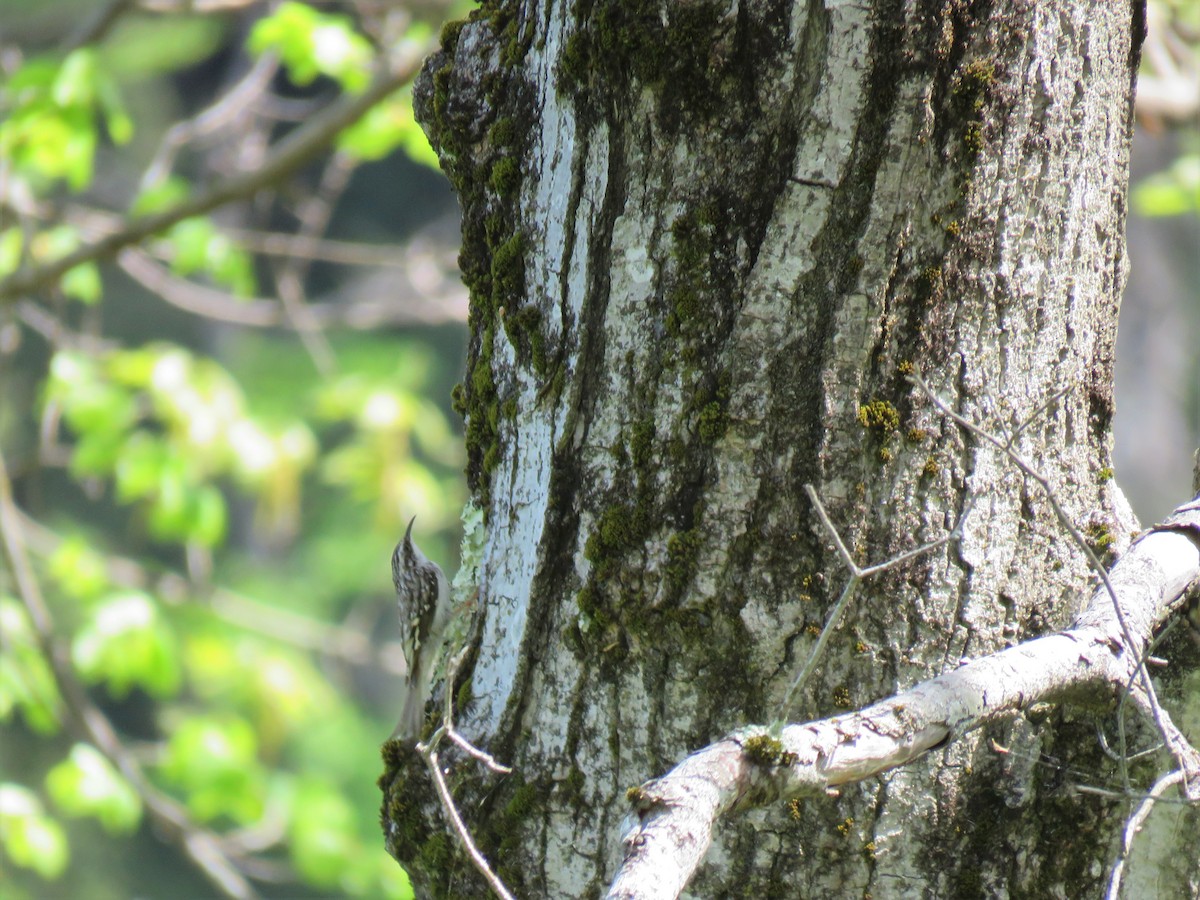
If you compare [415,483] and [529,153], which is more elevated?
[415,483]

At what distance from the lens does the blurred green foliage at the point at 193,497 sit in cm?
344

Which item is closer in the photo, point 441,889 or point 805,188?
point 805,188

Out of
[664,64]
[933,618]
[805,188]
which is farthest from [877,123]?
[933,618]

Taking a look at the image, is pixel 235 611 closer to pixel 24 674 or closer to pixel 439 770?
pixel 24 674

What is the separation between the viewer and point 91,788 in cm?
376

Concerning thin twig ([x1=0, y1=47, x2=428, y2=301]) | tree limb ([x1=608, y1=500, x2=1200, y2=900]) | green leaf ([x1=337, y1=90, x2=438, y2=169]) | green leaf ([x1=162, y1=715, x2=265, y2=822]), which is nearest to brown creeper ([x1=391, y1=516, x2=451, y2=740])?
tree limb ([x1=608, y1=500, x2=1200, y2=900])

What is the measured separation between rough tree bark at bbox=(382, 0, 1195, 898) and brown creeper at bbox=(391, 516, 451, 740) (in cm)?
57

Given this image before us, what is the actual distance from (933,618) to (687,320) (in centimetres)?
40

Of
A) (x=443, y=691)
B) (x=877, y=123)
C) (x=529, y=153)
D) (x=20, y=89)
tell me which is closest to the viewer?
(x=877, y=123)

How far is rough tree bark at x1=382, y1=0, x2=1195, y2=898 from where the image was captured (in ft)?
3.52

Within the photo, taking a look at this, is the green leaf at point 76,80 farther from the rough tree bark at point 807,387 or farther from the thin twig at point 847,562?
A: the thin twig at point 847,562

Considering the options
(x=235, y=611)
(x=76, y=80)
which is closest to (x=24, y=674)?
(x=235, y=611)

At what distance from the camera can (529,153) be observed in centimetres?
122

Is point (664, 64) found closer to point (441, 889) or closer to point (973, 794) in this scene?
point (973, 794)
